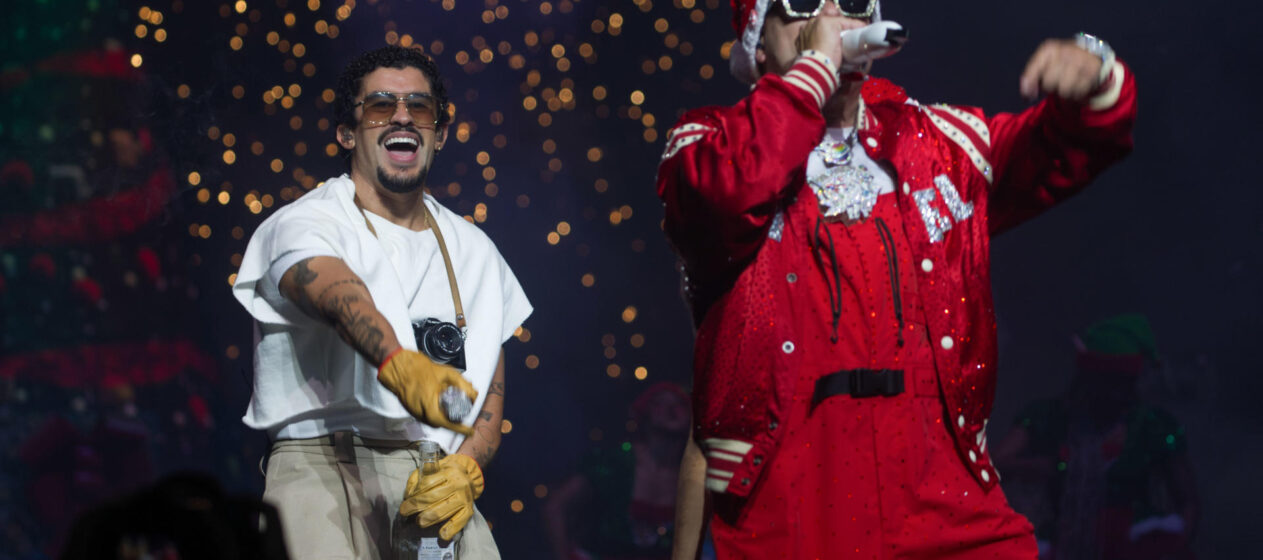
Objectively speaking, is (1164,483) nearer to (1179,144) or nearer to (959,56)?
(1179,144)

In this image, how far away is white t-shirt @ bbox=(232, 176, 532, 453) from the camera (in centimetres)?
285

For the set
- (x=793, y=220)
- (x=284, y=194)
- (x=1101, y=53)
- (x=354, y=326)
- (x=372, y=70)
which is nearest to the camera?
(x=1101, y=53)

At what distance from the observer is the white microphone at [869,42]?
209 cm

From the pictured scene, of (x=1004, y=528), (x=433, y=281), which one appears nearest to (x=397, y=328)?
(x=433, y=281)

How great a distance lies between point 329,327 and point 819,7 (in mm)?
1450

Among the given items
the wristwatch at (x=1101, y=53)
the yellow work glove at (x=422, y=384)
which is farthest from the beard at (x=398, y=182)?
the wristwatch at (x=1101, y=53)

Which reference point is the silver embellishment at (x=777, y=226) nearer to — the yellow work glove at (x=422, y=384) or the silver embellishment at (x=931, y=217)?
the silver embellishment at (x=931, y=217)

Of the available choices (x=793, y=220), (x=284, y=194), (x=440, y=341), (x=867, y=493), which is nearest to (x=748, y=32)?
(x=793, y=220)

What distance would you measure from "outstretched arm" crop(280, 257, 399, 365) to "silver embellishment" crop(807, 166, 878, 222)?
91cm

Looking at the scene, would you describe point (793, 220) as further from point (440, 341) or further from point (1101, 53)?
point (440, 341)

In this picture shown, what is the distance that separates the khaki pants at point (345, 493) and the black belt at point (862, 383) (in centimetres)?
125

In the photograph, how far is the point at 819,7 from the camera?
2.26 metres

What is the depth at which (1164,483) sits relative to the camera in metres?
4.56

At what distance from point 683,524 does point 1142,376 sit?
117 inches
